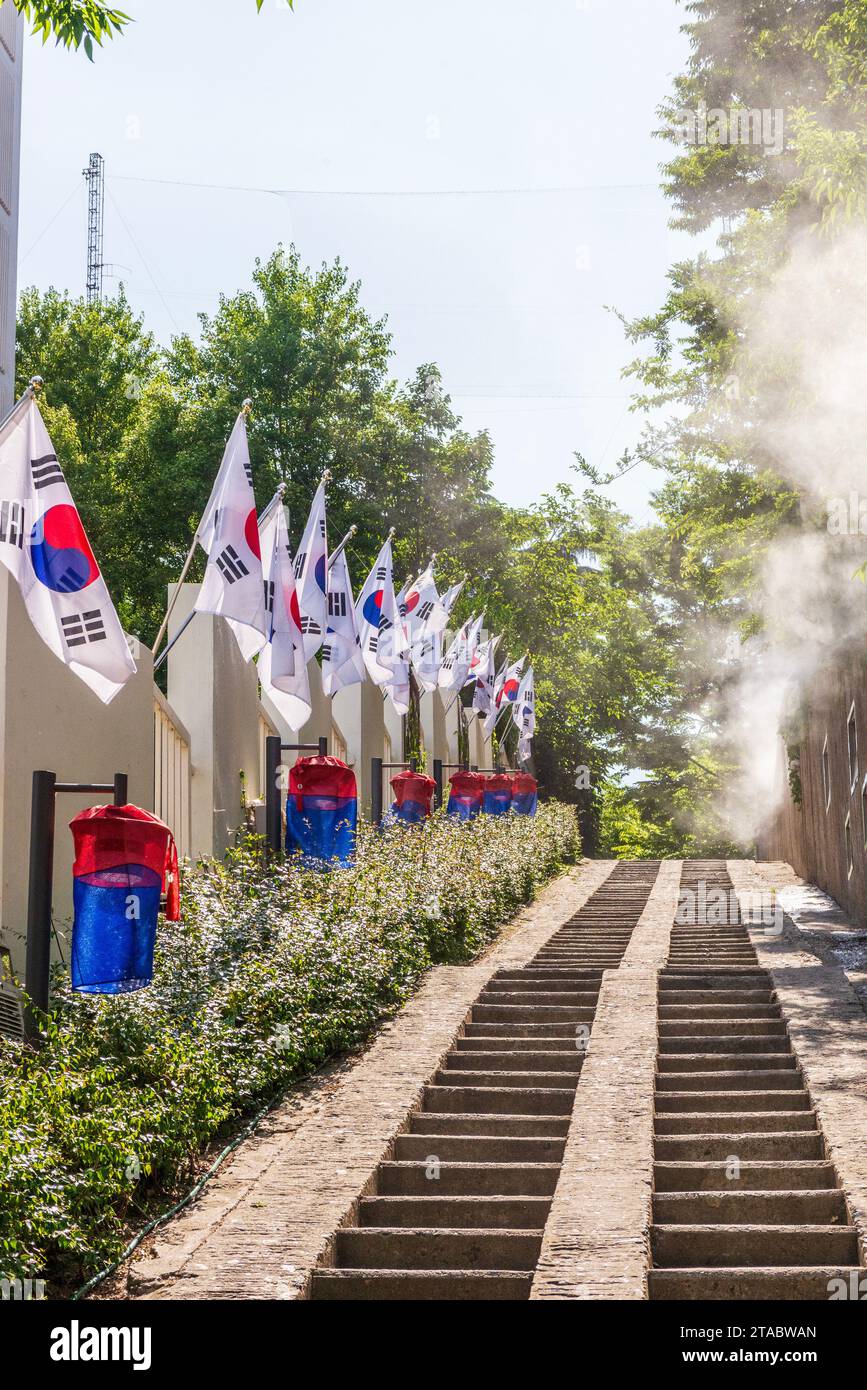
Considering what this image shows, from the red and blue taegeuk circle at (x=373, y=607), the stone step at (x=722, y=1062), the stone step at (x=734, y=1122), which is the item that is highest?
the red and blue taegeuk circle at (x=373, y=607)

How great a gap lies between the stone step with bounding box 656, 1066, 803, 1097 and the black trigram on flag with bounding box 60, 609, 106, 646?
4.10m

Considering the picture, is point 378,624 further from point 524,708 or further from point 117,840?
point 524,708

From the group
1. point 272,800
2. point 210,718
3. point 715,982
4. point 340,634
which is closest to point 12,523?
point 272,800

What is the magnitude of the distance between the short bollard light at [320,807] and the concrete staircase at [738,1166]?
3.04 meters

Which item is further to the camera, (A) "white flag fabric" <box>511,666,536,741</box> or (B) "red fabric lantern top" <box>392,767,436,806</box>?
(A) "white flag fabric" <box>511,666,536,741</box>

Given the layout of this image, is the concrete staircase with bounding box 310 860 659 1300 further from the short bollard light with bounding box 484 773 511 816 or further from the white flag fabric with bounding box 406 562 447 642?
the short bollard light with bounding box 484 773 511 816

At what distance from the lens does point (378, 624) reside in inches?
651

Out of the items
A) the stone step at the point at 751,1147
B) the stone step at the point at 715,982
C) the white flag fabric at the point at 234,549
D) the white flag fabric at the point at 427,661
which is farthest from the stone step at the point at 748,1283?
the white flag fabric at the point at 427,661

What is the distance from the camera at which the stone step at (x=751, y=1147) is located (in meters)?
7.03

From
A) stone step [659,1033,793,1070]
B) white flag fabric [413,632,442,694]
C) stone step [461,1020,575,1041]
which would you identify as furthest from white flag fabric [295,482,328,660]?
white flag fabric [413,632,442,694]

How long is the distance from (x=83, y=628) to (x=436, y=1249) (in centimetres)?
364

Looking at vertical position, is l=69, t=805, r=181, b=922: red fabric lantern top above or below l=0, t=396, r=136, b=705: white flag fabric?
below

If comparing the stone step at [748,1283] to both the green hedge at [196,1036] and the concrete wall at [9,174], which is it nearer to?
the green hedge at [196,1036]

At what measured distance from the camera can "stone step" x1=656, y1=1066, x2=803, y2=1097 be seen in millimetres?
8219
